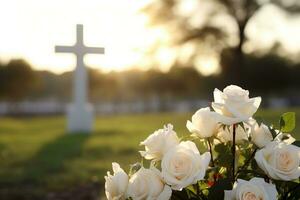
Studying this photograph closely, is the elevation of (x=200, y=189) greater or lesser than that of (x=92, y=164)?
greater

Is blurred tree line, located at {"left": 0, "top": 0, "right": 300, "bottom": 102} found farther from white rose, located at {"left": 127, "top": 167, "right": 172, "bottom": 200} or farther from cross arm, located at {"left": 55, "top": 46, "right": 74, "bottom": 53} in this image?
white rose, located at {"left": 127, "top": 167, "right": 172, "bottom": 200}

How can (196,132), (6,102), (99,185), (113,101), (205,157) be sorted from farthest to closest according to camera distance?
(113,101) < (6,102) < (99,185) < (196,132) < (205,157)

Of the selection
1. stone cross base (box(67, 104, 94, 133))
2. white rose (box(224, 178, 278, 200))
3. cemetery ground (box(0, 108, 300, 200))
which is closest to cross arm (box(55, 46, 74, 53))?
cemetery ground (box(0, 108, 300, 200))

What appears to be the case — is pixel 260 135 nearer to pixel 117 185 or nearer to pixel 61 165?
pixel 117 185

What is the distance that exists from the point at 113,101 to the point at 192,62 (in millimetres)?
20290

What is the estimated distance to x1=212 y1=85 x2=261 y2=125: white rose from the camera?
1528mm

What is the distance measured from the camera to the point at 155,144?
62.9 inches

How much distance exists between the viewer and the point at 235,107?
1.54 m

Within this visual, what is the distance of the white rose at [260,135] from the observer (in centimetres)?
163

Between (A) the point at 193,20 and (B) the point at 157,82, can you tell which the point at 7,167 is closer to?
(A) the point at 193,20

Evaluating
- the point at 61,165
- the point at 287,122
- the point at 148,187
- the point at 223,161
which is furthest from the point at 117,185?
the point at 61,165

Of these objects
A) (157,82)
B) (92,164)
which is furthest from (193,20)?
(157,82)

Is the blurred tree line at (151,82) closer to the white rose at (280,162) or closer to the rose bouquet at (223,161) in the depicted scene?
the rose bouquet at (223,161)

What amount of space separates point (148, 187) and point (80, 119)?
37.3 ft
